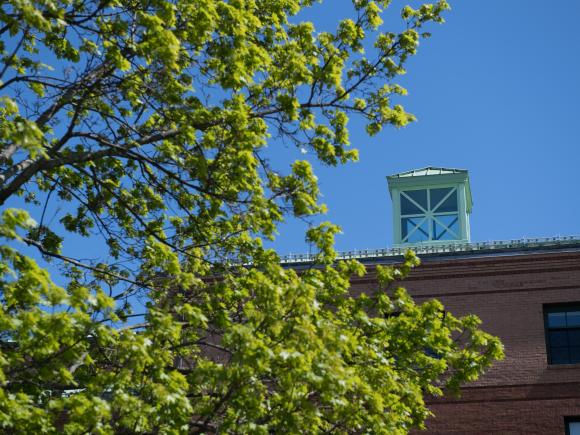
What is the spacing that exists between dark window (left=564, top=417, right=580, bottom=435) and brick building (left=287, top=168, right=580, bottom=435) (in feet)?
0.08

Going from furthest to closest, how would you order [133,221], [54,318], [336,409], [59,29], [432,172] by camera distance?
[432,172]
[133,221]
[59,29]
[336,409]
[54,318]

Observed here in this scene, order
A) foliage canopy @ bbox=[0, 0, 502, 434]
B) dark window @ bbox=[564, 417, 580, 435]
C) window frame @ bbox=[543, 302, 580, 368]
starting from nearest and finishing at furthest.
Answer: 1. foliage canopy @ bbox=[0, 0, 502, 434]
2. dark window @ bbox=[564, 417, 580, 435]
3. window frame @ bbox=[543, 302, 580, 368]

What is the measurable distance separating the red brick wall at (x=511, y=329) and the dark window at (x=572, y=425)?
25 centimetres

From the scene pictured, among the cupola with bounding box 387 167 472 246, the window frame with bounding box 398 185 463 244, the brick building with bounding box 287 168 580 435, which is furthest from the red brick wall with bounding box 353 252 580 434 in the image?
the cupola with bounding box 387 167 472 246

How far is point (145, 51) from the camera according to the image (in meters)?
13.4

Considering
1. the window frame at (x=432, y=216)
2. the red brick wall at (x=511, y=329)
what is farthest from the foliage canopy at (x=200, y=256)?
the window frame at (x=432, y=216)

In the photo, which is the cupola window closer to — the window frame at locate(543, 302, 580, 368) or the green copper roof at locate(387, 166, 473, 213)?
the green copper roof at locate(387, 166, 473, 213)

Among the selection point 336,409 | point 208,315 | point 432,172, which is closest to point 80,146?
point 208,315

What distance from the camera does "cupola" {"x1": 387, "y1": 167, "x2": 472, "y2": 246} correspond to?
32594 millimetres

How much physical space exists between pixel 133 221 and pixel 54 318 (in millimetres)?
5668

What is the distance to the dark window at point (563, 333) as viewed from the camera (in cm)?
2372

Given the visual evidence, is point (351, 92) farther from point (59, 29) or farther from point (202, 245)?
point (59, 29)

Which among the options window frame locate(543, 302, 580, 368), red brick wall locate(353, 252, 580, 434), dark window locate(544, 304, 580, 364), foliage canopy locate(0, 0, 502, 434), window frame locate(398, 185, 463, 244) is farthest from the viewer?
window frame locate(398, 185, 463, 244)

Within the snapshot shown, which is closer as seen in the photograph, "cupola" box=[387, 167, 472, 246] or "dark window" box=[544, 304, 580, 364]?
"dark window" box=[544, 304, 580, 364]
